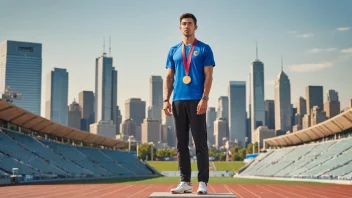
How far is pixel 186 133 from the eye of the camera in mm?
8180

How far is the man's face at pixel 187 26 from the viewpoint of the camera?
8.13 m

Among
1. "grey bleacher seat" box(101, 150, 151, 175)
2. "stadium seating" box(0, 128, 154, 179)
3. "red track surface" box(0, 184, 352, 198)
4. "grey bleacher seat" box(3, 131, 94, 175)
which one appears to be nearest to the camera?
"red track surface" box(0, 184, 352, 198)

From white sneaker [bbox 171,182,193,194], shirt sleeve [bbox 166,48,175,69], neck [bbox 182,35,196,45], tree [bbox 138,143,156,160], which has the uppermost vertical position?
neck [bbox 182,35,196,45]

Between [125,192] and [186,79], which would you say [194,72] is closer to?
[186,79]

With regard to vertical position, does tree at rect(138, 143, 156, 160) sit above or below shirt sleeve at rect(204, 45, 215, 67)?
below

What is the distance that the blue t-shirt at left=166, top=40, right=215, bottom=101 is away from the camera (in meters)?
8.02

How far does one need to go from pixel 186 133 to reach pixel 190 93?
67 centimetres

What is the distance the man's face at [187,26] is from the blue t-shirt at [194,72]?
0.22 metres

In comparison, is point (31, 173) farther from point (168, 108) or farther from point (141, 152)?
point (141, 152)

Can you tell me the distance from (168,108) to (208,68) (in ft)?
2.99

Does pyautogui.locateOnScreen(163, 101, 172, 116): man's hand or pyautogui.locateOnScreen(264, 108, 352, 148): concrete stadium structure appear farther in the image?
pyautogui.locateOnScreen(264, 108, 352, 148): concrete stadium structure

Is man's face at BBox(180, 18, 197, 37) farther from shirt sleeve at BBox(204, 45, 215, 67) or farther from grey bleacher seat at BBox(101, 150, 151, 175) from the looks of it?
grey bleacher seat at BBox(101, 150, 151, 175)

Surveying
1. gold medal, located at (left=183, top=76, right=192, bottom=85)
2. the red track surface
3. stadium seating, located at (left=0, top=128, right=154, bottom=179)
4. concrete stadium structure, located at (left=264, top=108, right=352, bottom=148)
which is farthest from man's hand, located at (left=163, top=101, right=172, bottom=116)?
concrete stadium structure, located at (left=264, top=108, right=352, bottom=148)

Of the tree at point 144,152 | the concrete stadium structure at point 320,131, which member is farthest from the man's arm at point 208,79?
the tree at point 144,152
